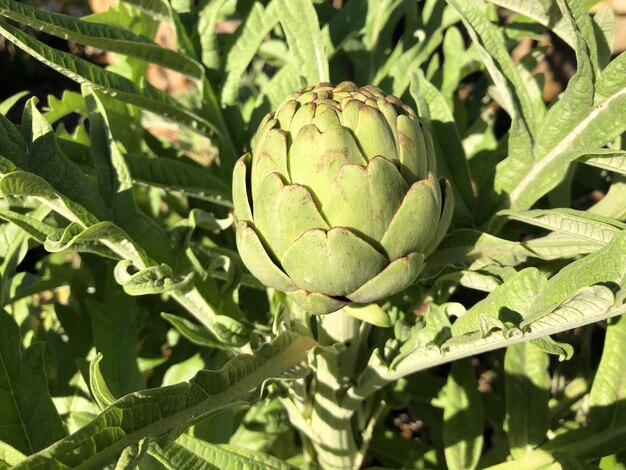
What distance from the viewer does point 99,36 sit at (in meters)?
0.69

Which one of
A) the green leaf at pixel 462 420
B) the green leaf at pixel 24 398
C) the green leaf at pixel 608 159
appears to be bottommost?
the green leaf at pixel 462 420

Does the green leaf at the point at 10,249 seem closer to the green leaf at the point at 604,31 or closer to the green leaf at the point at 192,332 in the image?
the green leaf at the point at 192,332

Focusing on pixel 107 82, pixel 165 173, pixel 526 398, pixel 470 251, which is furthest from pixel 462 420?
pixel 107 82

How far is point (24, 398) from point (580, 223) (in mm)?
539

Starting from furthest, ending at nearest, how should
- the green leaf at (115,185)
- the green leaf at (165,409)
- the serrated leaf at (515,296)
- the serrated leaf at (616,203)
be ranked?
the serrated leaf at (616,203) → the green leaf at (115,185) → the serrated leaf at (515,296) → the green leaf at (165,409)

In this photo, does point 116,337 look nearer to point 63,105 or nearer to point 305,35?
point 63,105

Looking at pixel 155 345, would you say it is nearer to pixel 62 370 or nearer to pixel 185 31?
pixel 62 370

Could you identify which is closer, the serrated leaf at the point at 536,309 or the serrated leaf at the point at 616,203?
the serrated leaf at the point at 536,309

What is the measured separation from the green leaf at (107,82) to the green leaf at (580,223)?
38cm

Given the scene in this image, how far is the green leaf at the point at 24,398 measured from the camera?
0.63 metres

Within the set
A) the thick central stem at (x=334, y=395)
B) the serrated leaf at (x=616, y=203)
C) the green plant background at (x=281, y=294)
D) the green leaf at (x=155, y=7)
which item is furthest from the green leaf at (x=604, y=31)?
the green leaf at (x=155, y=7)

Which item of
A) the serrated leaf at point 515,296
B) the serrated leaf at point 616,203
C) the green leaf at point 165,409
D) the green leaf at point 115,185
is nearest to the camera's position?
the green leaf at point 165,409

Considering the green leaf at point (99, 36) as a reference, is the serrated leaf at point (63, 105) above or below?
below

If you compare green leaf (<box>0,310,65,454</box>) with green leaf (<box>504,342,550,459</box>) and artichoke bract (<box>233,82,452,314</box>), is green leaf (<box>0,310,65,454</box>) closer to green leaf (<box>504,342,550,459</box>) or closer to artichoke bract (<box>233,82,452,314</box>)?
artichoke bract (<box>233,82,452,314</box>)
